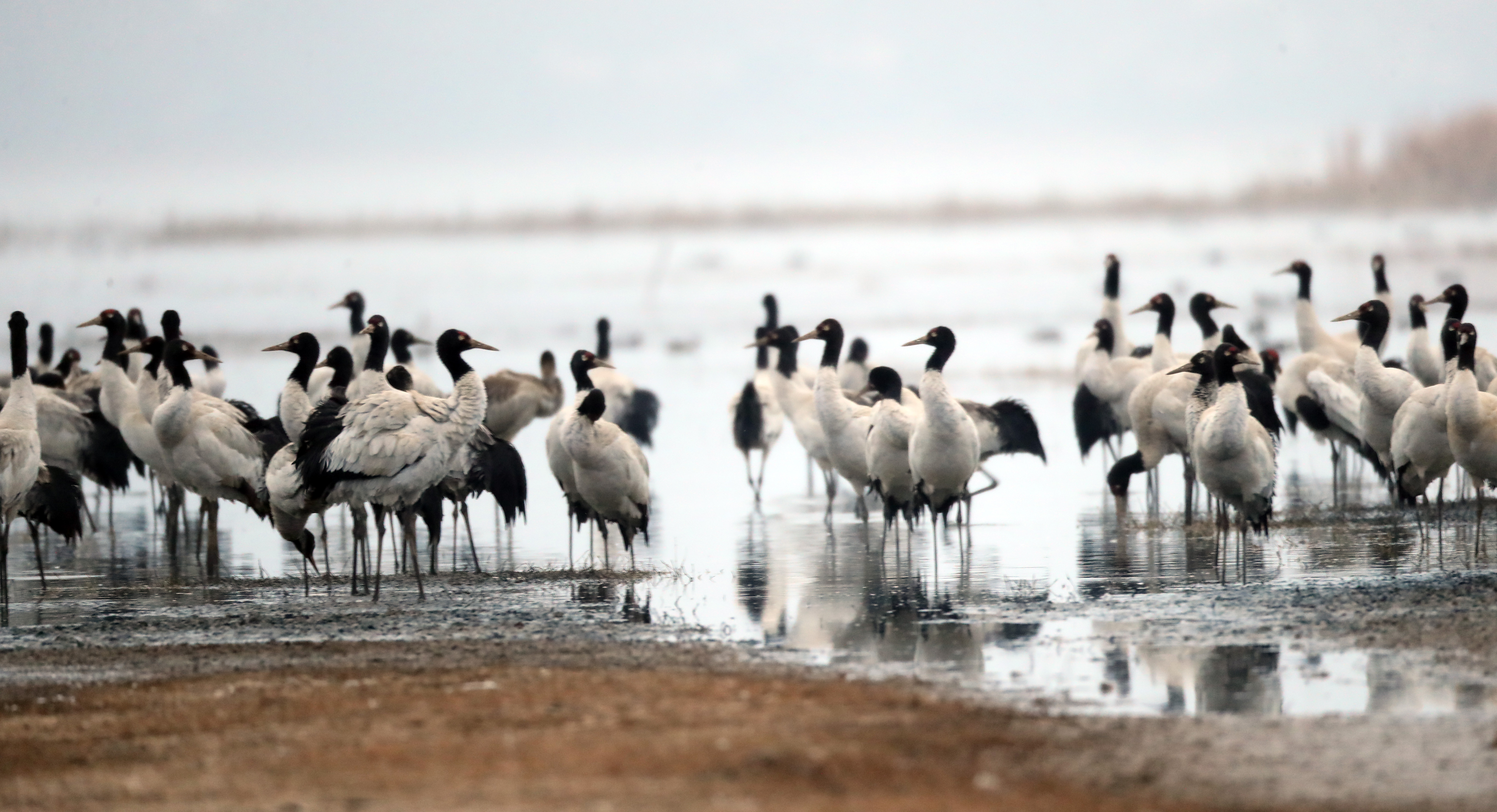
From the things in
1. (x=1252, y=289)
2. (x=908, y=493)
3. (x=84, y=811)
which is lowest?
(x=84, y=811)

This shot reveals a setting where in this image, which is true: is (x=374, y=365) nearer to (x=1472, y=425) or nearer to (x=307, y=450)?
(x=307, y=450)

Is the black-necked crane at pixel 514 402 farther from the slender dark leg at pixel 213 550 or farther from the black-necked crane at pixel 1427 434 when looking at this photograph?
the black-necked crane at pixel 1427 434

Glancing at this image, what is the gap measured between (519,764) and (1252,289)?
4555cm

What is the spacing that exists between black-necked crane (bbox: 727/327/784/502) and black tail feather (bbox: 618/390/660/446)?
3.39 ft

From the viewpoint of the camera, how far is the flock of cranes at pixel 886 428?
12414 mm

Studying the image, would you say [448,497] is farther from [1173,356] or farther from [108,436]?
[1173,356]

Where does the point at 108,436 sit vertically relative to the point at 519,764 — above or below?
above

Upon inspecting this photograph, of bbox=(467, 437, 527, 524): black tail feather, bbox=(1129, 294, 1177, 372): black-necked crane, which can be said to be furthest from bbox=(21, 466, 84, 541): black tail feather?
bbox=(1129, 294, 1177, 372): black-necked crane

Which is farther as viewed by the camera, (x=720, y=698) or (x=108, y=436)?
(x=108, y=436)

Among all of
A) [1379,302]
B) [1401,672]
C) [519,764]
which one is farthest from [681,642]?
[1379,302]

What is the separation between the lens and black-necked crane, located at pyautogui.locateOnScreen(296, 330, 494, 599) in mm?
11125

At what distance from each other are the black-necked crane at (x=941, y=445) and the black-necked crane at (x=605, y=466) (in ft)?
6.65

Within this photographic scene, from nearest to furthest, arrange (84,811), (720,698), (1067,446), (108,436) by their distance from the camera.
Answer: (84,811) < (720,698) < (108,436) < (1067,446)

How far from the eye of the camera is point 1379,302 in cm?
1445
